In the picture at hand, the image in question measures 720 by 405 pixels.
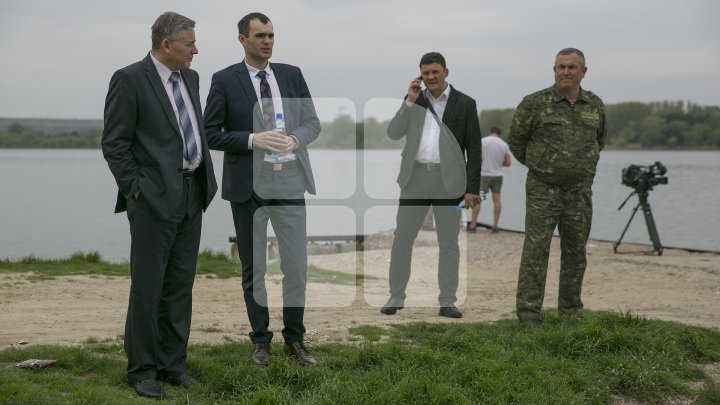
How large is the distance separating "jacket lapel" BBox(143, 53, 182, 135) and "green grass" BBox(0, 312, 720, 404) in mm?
1594

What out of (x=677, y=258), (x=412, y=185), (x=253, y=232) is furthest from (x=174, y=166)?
(x=677, y=258)

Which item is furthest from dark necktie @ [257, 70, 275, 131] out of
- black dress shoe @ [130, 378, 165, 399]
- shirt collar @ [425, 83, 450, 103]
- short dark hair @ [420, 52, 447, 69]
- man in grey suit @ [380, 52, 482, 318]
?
shirt collar @ [425, 83, 450, 103]

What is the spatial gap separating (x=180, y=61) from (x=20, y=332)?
3.07 m

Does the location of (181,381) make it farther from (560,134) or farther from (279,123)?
(560,134)

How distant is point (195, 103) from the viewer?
5809mm

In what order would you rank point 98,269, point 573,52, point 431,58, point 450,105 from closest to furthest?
point 573,52, point 431,58, point 450,105, point 98,269

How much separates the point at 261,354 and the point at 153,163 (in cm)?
158

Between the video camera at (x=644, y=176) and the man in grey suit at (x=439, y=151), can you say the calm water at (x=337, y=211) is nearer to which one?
the man in grey suit at (x=439, y=151)

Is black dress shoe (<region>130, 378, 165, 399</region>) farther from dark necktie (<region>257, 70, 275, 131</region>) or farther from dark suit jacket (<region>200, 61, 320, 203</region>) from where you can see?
dark necktie (<region>257, 70, 275, 131</region>)

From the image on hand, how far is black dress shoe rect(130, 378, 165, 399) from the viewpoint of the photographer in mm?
5457

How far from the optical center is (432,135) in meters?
8.51

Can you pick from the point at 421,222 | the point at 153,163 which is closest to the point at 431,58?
the point at 421,222

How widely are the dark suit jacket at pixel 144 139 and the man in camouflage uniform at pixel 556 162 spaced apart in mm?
3409

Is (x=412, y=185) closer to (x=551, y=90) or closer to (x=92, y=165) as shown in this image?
(x=551, y=90)
